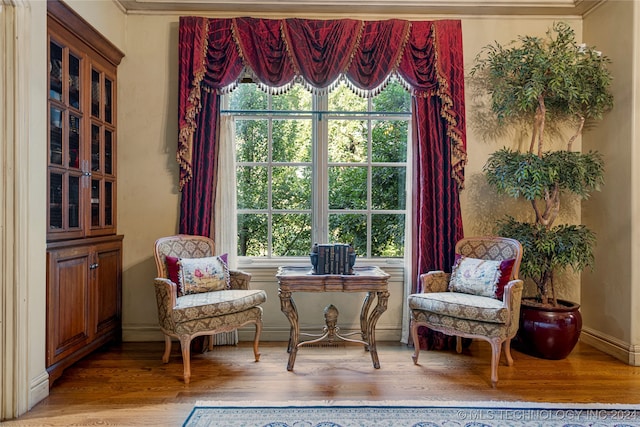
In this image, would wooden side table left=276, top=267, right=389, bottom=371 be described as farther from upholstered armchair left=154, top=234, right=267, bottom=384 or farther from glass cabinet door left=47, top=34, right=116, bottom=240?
glass cabinet door left=47, top=34, right=116, bottom=240

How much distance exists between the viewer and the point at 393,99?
11.8 feet

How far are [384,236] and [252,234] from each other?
3.97ft

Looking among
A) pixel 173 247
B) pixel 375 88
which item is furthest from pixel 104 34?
pixel 375 88

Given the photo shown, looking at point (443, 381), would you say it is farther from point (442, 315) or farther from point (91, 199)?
point (91, 199)

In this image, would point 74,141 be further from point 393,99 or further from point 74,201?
point 393,99

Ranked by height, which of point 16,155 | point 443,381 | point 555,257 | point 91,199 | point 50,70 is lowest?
point 443,381

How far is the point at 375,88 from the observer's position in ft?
11.0

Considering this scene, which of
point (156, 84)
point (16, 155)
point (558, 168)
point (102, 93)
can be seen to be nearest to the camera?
point (16, 155)

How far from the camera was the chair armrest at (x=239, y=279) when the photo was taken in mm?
3203

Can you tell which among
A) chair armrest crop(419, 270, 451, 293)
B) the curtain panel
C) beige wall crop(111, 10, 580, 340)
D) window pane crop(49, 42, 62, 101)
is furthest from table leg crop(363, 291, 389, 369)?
window pane crop(49, 42, 62, 101)

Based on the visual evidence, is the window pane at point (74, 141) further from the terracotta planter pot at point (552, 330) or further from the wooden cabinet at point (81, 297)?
the terracotta planter pot at point (552, 330)

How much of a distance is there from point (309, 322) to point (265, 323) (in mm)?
390

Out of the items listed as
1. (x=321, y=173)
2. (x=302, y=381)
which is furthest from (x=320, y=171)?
(x=302, y=381)

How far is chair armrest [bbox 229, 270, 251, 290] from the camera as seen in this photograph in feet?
10.5
